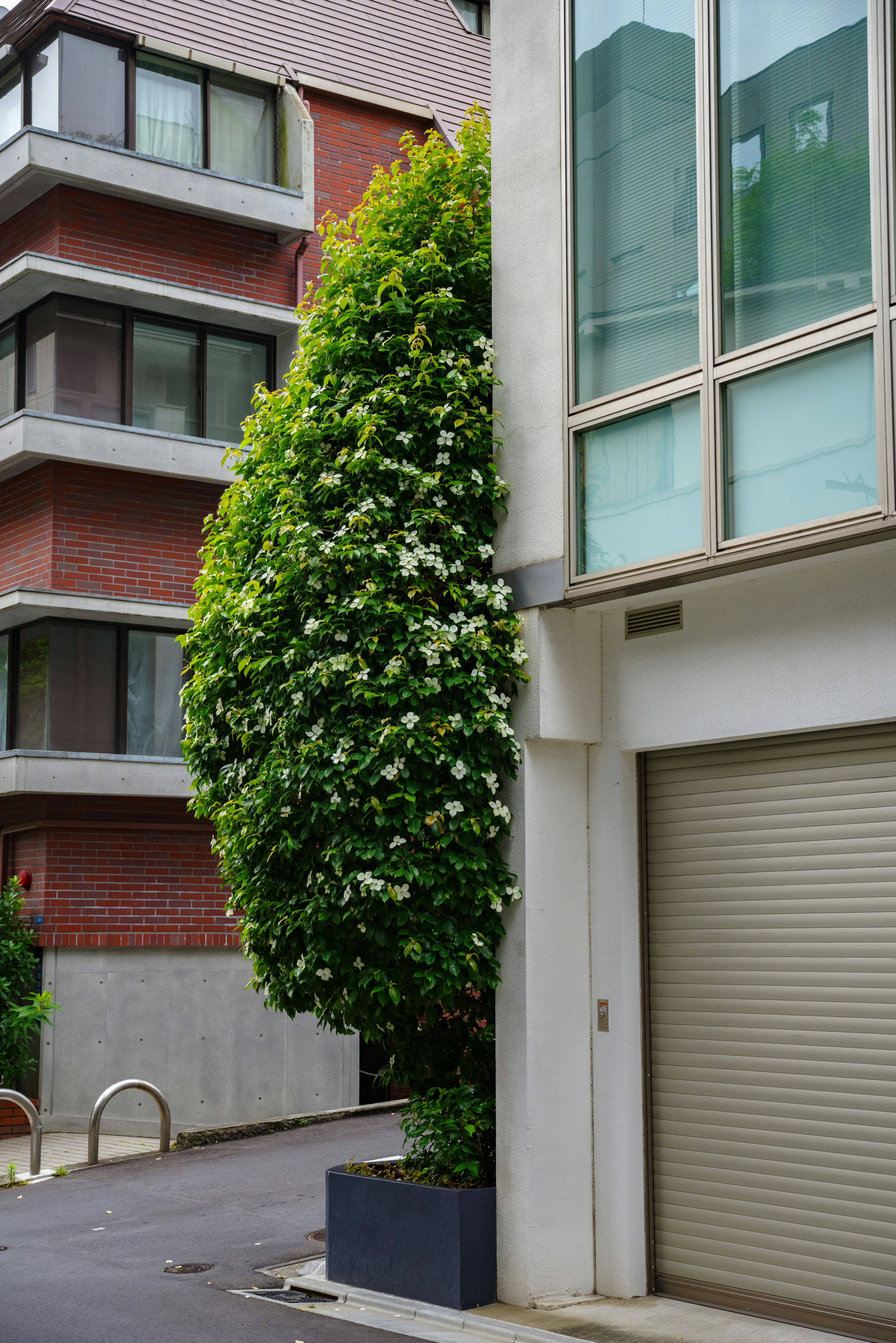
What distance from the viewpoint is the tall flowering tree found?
9.06 metres

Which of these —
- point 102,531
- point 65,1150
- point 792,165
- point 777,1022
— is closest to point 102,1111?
point 65,1150

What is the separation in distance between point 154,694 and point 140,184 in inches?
275

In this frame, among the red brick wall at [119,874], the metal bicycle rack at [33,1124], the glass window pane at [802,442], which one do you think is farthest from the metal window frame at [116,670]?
the glass window pane at [802,442]

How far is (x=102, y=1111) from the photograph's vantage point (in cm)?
1630

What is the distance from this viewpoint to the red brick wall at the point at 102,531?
1908 centimetres

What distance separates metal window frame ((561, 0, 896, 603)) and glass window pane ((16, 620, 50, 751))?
1147 cm

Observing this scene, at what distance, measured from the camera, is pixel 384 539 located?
372 inches

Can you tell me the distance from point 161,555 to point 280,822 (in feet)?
36.7

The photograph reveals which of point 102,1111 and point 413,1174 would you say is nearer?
point 413,1174

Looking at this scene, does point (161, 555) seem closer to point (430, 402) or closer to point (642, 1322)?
point (430, 402)

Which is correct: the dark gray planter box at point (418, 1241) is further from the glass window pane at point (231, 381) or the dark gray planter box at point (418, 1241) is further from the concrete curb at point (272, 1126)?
the glass window pane at point (231, 381)

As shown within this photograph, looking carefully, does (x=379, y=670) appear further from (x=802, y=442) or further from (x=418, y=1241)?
(x=418, y=1241)

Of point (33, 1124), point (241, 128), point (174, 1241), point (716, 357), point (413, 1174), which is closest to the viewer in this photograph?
point (716, 357)

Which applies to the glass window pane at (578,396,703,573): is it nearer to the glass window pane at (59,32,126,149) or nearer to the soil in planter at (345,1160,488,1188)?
the soil in planter at (345,1160,488,1188)
